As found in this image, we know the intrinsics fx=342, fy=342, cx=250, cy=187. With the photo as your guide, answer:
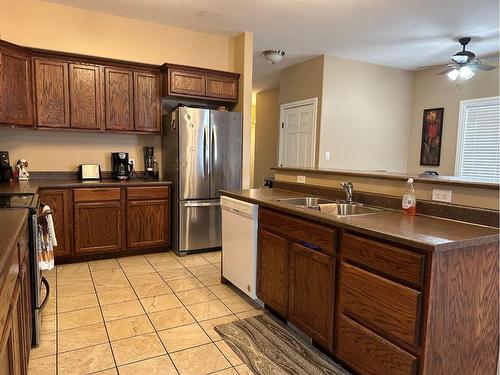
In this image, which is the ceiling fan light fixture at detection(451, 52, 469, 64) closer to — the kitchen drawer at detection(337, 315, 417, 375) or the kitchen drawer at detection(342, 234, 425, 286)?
the kitchen drawer at detection(342, 234, 425, 286)

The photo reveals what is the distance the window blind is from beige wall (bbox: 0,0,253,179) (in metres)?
3.43

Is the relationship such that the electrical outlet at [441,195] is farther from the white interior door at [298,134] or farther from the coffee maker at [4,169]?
→ the coffee maker at [4,169]

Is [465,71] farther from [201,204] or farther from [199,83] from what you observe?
[201,204]

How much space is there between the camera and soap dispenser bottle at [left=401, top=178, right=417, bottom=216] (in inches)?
79.4

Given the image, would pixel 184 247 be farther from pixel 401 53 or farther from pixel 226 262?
pixel 401 53

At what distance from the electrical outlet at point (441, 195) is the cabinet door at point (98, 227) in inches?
119

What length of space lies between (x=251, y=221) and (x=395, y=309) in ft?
4.14

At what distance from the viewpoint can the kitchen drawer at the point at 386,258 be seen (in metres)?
1.43

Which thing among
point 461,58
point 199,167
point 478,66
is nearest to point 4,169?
point 199,167

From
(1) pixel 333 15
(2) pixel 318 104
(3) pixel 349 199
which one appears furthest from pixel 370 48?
(3) pixel 349 199

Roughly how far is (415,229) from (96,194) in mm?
3111

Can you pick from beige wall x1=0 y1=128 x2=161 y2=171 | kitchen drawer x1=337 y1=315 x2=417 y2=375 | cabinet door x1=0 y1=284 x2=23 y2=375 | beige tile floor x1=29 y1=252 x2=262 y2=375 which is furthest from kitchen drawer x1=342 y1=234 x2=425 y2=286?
beige wall x1=0 y1=128 x2=161 y2=171

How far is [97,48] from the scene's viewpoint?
12.4 feet

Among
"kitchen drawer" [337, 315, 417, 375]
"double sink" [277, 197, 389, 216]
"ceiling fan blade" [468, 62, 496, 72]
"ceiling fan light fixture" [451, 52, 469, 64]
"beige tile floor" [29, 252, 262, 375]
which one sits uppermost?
"ceiling fan light fixture" [451, 52, 469, 64]
